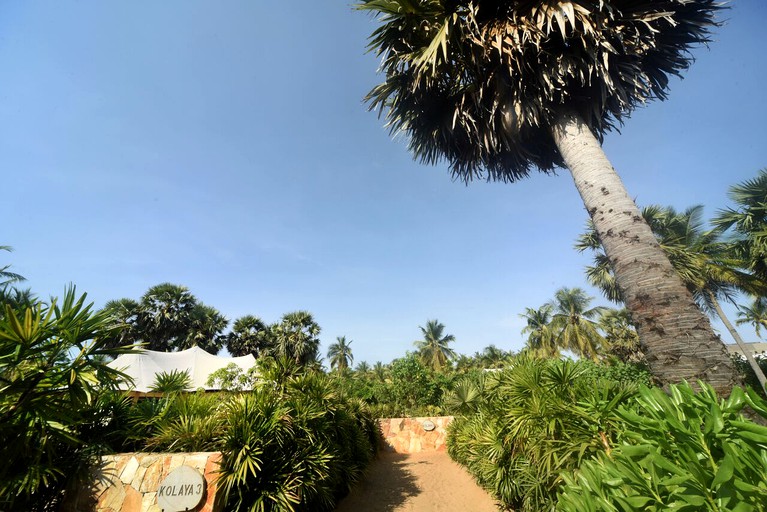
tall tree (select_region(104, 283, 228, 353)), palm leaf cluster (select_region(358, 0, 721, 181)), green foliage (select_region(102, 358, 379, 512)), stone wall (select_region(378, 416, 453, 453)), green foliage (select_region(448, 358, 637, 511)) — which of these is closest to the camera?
green foliage (select_region(448, 358, 637, 511))

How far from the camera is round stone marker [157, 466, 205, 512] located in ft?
12.0

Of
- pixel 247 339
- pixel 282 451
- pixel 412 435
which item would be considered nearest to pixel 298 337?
pixel 247 339

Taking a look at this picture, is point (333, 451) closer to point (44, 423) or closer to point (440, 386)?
point (44, 423)

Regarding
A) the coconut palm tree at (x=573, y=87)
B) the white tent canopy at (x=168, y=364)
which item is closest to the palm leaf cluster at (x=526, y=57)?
the coconut palm tree at (x=573, y=87)

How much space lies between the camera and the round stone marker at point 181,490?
3650mm

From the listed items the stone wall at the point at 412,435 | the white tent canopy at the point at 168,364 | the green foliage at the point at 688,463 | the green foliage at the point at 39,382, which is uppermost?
the white tent canopy at the point at 168,364

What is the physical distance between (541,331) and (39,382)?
32.1 metres

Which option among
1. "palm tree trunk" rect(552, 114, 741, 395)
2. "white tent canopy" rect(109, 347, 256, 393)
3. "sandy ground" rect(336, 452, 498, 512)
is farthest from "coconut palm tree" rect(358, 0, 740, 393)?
"white tent canopy" rect(109, 347, 256, 393)

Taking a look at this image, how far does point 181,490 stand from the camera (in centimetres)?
369

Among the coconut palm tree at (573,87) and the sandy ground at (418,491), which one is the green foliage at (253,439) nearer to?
the sandy ground at (418,491)

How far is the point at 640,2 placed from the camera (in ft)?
15.5

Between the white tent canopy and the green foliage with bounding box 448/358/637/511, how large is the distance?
11.6 metres

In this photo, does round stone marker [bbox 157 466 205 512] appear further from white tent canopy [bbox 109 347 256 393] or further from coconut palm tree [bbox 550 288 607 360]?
coconut palm tree [bbox 550 288 607 360]

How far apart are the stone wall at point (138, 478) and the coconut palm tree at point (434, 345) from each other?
30658mm
